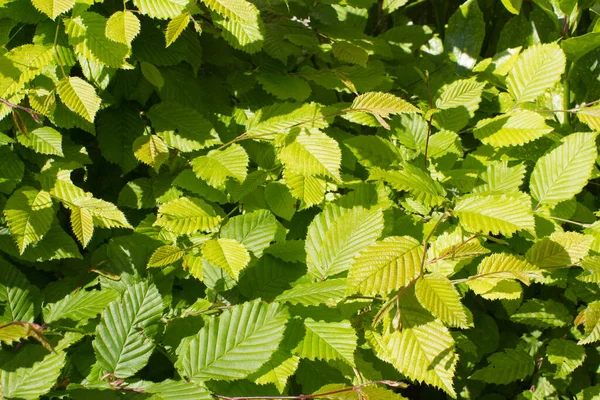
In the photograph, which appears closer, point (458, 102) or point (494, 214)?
point (494, 214)

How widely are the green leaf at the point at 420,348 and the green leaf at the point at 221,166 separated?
1.57 feet

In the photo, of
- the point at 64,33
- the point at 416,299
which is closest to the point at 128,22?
the point at 64,33

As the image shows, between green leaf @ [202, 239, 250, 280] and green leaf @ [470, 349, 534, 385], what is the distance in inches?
35.2

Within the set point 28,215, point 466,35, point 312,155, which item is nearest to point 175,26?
point 312,155

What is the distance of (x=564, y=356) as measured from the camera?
5.24 ft

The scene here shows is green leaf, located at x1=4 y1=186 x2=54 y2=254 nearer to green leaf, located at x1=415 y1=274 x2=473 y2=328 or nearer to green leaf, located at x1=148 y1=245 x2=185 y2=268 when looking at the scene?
green leaf, located at x1=148 y1=245 x2=185 y2=268

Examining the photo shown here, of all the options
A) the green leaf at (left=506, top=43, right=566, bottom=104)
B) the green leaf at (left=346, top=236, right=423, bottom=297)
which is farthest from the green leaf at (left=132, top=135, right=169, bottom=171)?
the green leaf at (left=506, top=43, right=566, bottom=104)

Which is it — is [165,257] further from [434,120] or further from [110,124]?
[434,120]

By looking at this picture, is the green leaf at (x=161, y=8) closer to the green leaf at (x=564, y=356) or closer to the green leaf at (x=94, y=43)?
the green leaf at (x=94, y=43)

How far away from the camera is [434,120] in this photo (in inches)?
62.4

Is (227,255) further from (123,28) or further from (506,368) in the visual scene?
(506,368)

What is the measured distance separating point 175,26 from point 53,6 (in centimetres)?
24

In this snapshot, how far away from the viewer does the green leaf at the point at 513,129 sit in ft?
4.84

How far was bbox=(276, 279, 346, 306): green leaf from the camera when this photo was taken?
1062 mm
